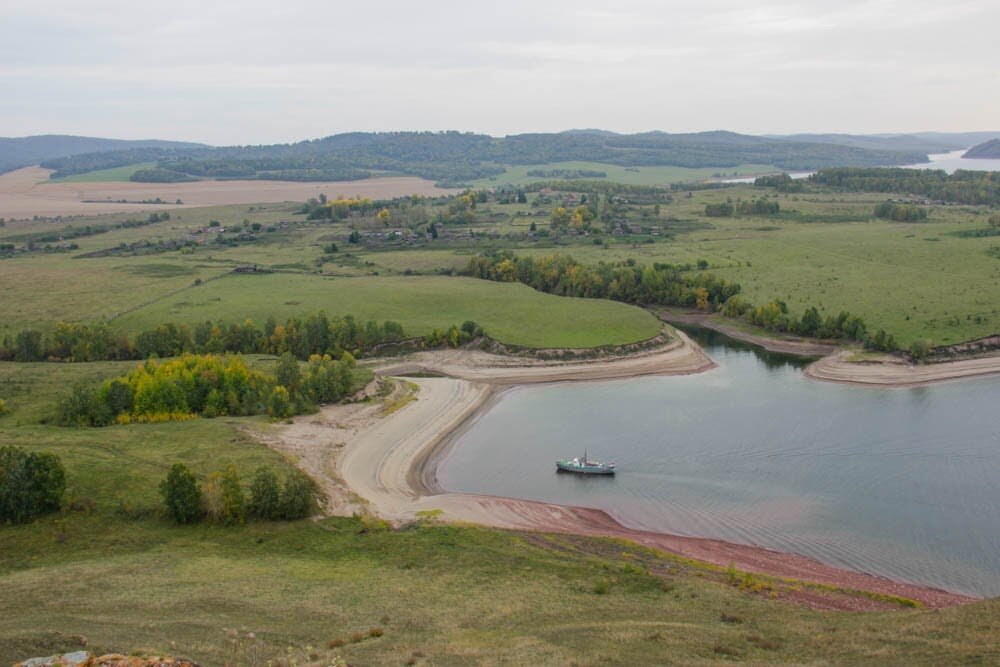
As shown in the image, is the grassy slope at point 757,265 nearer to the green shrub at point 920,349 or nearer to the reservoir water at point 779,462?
the green shrub at point 920,349

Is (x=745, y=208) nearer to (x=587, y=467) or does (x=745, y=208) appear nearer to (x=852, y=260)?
(x=852, y=260)

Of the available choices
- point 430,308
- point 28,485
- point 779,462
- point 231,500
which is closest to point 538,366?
point 430,308

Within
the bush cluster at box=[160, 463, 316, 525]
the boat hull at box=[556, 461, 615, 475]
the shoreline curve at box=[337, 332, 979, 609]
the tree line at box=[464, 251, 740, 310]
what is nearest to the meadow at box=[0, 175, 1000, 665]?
the bush cluster at box=[160, 463, 316, 525]

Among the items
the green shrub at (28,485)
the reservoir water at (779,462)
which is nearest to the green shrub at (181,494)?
the green shrub at (28,485)

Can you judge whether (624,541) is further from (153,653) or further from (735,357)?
(735,357)

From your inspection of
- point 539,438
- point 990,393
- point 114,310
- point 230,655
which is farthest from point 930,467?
point 114,310
